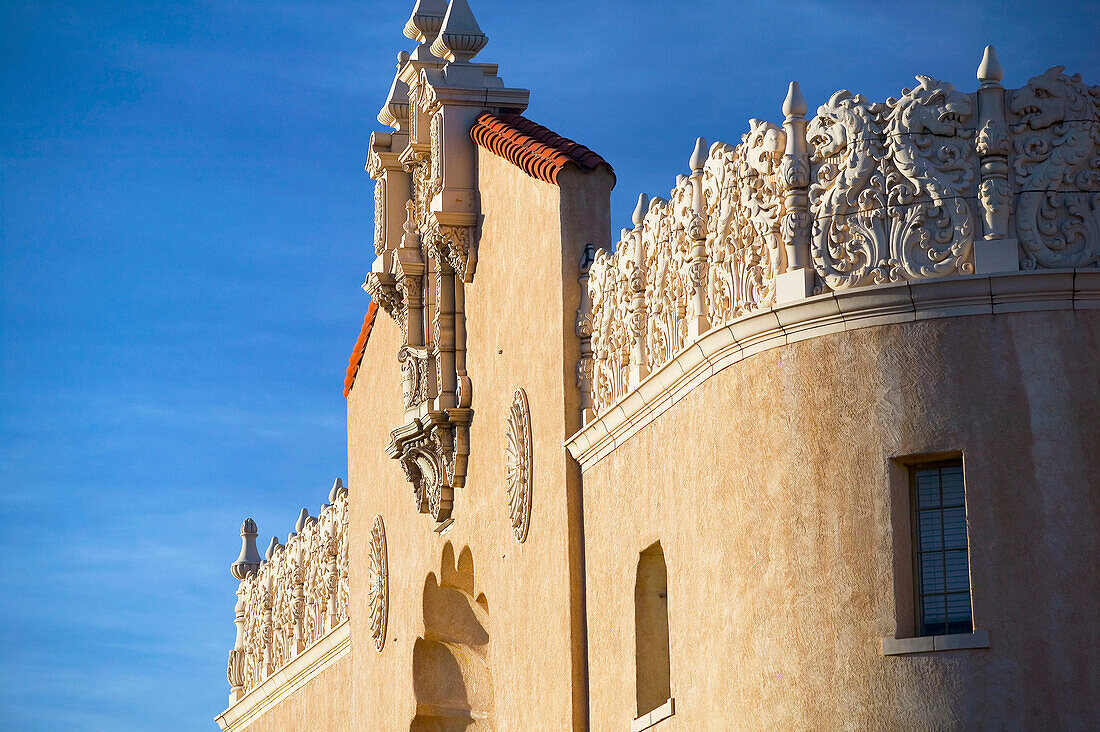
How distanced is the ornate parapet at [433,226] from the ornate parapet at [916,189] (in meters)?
6.79

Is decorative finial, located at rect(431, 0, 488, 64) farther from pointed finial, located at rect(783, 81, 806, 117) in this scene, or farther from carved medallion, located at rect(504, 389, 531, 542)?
pointed finial, located at rect(783, 81, 806, 117)

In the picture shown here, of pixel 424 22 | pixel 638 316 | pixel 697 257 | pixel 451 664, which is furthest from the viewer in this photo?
pixel 451 664

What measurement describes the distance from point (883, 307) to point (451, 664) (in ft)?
38.7

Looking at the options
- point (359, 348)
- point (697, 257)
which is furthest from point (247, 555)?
point (697, 257)

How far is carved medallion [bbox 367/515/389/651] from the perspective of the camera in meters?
25.3

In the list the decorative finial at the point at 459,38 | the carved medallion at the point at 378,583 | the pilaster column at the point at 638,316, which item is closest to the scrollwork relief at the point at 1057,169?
the pilaster column at the point at 638,316

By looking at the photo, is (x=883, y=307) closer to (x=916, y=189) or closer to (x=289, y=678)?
(x=916, y=189)

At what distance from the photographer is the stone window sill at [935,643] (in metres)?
12.8

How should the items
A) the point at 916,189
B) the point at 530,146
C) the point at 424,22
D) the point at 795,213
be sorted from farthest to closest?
the point at 424,22, the point at 530,146, the point at 795,213, the point at 916,189

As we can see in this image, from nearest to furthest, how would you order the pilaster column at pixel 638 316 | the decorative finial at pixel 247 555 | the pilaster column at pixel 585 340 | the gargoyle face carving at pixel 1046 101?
the gargoyle face carving at pixel 1046 101 → the pilaster column at pixel 638 316 → the pilaster column at pixel 585 340 → the decorative finial at pixel 247 555

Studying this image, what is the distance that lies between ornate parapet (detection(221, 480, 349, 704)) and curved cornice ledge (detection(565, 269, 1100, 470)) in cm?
1484

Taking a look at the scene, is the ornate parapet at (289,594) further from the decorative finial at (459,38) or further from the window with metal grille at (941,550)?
the window with metal grille at (941,550)

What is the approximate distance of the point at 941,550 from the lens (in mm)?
13266

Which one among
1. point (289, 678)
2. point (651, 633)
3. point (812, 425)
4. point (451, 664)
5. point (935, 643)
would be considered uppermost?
point (812, 425)
